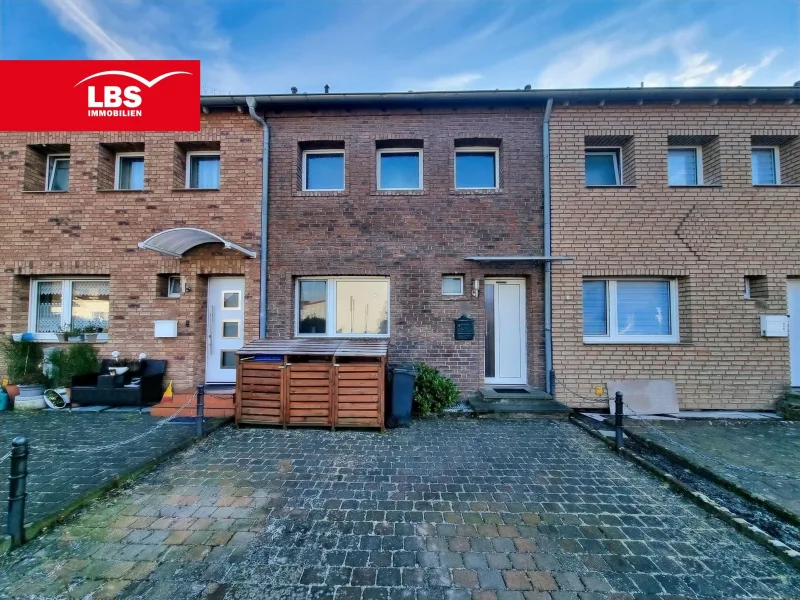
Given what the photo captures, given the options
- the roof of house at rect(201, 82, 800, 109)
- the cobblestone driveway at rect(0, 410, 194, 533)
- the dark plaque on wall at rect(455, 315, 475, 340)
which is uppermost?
the roof of house at rect(201, 82, 800, 109)

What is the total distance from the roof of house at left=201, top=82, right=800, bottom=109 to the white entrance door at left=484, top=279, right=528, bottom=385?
369 cm

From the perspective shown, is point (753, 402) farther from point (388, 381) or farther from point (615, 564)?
point (388, 381)

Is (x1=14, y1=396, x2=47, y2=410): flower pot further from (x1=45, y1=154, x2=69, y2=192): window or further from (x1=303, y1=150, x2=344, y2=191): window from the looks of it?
(x1=303, y1=150, x2=344, y2=191): window

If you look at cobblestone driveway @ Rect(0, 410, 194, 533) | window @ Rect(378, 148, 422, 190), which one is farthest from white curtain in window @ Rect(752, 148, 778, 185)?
cobblestone driveway @ Rect(0, 410, 194, 533)

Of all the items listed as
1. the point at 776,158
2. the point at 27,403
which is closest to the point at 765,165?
the point at 776,158

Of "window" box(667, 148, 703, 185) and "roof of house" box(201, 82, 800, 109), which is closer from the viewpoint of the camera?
"roof of house" box(201, 82, 800, 109)

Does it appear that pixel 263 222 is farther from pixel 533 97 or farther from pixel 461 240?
pixel 533 97

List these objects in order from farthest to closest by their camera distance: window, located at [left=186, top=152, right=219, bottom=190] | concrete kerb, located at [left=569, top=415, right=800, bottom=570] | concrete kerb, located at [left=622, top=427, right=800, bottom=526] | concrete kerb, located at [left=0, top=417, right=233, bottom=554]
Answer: window, located at [left=186, top=152, right=219, bottom=190] → concrete kerb, located at [left=622, top=427, right=800, bottom=526] → concrete kerb, located at [left=0, top=417, right=233, bottom=554] → concrete kerb, located at [left=569, top=415, right=800, bottom=570]

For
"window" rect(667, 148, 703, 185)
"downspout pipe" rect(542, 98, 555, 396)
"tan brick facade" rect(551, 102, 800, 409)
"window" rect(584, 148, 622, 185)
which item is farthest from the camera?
"window" rect(584, 148, 622, 185)

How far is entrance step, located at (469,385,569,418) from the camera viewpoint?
229 inches

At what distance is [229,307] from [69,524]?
4.55 meters

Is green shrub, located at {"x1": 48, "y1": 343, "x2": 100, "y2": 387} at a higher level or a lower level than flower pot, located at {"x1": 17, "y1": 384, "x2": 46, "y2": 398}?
higher

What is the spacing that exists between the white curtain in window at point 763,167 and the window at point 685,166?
1.11 meters

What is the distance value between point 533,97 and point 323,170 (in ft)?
15.0
